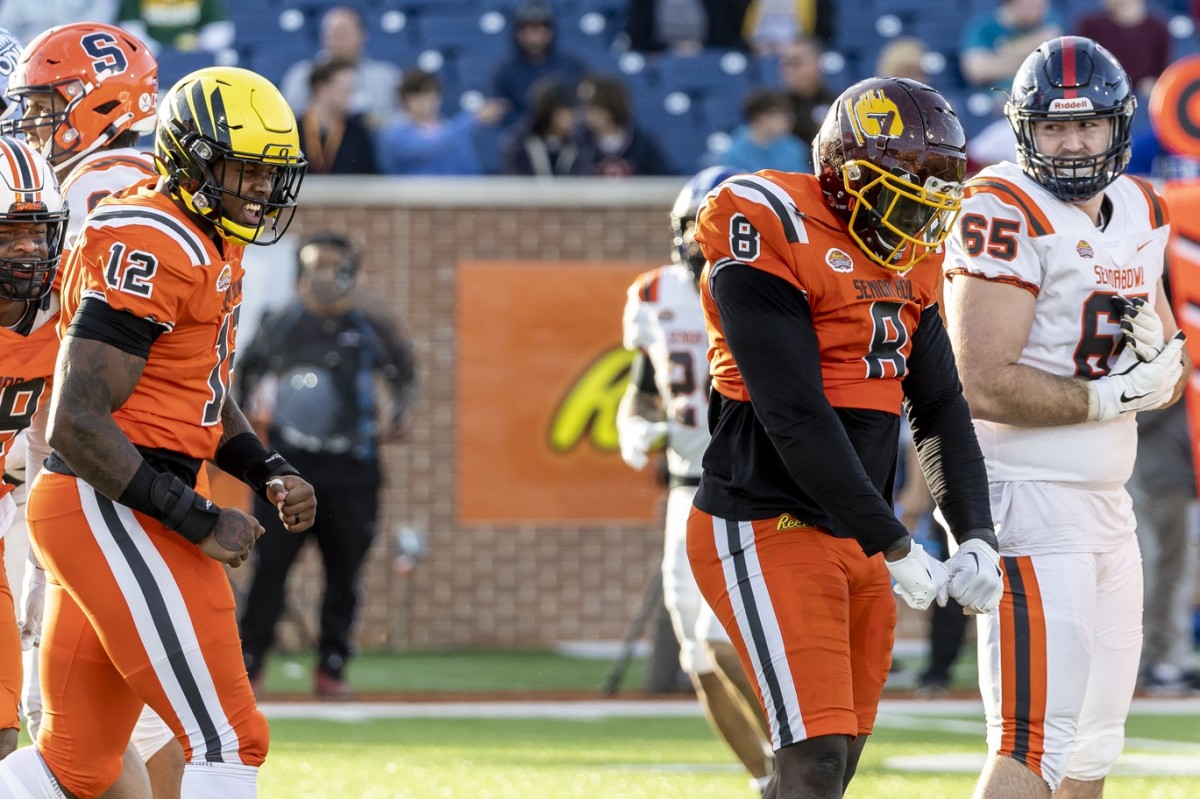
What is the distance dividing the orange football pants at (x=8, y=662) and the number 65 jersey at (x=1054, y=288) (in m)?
2.33

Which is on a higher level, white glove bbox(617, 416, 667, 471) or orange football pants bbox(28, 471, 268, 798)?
orange football pants bbox(28, 471, 268, 798)

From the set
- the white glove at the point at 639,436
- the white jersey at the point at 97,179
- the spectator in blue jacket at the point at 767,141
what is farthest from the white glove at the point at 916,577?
the spectator in blue jacket at the point at 767,141

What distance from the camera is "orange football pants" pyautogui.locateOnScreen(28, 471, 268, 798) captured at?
398 centimetres

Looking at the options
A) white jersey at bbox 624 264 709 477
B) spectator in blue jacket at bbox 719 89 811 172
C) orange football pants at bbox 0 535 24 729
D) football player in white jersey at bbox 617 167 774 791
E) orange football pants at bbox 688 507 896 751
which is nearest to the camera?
orange football pants at bbox 688 507 896 751

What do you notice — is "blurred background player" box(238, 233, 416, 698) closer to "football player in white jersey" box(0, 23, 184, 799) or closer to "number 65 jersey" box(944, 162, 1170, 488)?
"football player in white jersey" box(0, 23, 184, 799)

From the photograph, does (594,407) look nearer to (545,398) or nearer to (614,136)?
(545,398)

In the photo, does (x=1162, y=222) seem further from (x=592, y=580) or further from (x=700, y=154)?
(x=700, y=154)

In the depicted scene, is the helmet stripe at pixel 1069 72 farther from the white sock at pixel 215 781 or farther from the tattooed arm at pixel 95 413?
the white sock at pixel 215 781

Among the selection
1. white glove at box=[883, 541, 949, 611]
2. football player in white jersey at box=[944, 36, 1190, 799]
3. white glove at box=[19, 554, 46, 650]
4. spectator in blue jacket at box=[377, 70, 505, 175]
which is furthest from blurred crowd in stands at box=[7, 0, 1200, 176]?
white glove at box=[883, 541, 949, 611]

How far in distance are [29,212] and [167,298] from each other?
1.98 feet

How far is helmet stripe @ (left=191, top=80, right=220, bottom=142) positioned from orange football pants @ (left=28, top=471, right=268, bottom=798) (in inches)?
30.8

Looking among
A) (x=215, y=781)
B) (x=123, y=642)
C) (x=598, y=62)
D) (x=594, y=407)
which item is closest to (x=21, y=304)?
(x=123, y=642)

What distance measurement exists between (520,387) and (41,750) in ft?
25.6

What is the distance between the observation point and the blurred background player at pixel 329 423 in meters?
9.37
